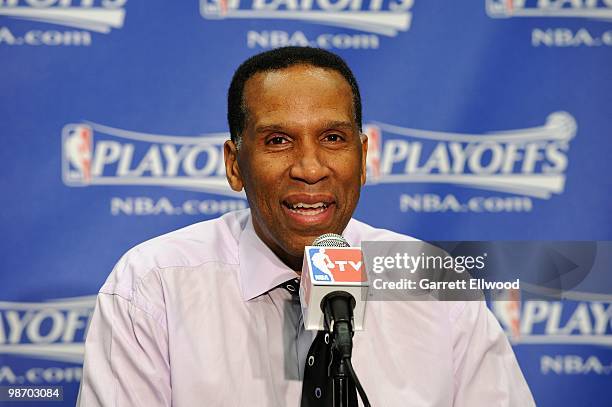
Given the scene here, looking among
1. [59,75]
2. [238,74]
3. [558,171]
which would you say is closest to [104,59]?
[59,75]

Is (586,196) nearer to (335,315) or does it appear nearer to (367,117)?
(367,117)

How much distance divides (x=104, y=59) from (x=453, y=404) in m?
1.75

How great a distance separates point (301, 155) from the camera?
6.89 feet

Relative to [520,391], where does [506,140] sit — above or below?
above

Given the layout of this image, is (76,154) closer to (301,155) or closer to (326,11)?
(326,11)

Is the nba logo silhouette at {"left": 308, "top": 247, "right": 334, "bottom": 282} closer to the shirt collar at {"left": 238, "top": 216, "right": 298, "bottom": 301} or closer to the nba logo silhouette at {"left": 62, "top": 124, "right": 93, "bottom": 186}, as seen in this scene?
the shirt collar at {"left": 238, "top": 216, "right": 298, "bottom": 301}

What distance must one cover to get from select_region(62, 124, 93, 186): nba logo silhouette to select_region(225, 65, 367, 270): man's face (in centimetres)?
103

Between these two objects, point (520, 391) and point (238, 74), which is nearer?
point (520, 391)

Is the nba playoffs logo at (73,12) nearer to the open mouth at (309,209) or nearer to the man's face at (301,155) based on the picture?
the man's face at (301,155)

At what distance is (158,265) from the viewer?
2184mm

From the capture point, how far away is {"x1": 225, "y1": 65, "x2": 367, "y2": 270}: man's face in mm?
2098

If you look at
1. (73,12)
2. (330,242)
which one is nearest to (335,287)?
(330,242)

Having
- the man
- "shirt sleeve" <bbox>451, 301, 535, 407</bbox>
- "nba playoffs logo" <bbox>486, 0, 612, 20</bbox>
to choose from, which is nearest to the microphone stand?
the man

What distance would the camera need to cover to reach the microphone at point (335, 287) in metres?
1.36
